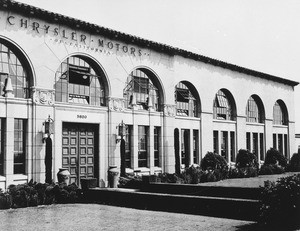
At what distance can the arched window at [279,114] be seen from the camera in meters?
40.4

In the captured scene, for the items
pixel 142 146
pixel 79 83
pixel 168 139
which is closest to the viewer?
pixel 79 83

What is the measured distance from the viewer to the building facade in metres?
18.8

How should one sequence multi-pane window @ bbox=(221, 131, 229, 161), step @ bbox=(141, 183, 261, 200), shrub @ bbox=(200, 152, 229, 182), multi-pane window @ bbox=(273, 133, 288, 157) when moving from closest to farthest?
step @ bbox=(141, 183, 261, 200), shrub @ bbox=(200, 152, 229, 182), multi-pane window @ bbox=(221, 131, 229, 161), multi-pane window @ bbox=(273, 133, 288, 157)

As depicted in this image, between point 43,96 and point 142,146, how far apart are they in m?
7.75

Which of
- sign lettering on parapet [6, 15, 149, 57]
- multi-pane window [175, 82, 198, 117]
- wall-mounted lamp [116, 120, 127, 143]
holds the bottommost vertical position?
wall-mounted lamp [116, 120, 127, 143]

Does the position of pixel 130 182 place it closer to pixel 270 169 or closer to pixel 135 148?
pixel 135 148

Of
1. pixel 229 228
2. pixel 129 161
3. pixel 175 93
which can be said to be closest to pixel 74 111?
pixel 129 161

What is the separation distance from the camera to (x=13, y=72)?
62.2 feet

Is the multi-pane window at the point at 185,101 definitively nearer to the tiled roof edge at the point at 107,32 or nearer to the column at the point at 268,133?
the tiled roof edge at the point at 107,32

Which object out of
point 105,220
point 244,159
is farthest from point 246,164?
point 105,220

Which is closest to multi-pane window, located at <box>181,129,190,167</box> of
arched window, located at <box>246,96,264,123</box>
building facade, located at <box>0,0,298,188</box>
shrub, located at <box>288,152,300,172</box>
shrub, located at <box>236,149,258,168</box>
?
building facade, located at <box>0,0,298,188</box>

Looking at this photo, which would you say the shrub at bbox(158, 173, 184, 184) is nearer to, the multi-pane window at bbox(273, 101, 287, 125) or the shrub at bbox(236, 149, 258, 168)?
the shrub at bbox(236, 149, 258, 168)

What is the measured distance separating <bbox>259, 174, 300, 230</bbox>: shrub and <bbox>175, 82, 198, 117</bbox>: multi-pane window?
17760mm

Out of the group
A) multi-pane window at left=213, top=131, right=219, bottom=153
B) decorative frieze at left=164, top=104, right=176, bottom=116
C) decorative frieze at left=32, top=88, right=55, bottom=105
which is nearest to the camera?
decorative frieze at left=32, top=88, right=55, bottom=105
